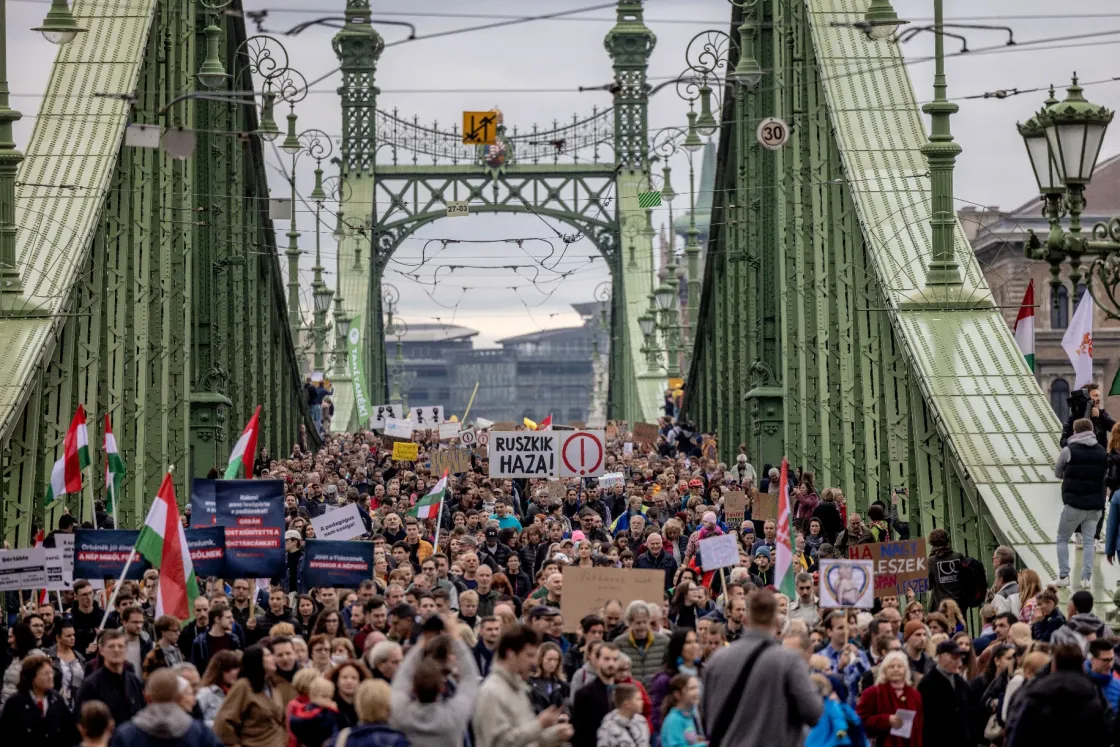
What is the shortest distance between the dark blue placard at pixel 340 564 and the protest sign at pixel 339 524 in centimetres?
346

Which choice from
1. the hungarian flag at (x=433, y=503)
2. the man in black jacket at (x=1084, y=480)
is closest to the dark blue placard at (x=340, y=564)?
the man in black jacket at (x=1084, y=480)

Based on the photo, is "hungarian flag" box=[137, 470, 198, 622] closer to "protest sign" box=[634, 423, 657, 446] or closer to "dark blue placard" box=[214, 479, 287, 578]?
"dark blue placard" box=[214, 479, 287, 578]

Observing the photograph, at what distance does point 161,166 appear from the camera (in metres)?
33.4

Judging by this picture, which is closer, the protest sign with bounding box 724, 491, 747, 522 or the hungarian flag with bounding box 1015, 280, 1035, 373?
the hungarian flag with bounding box 1015, 280, 1035, 373

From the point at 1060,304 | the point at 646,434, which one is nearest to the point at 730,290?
the point at 646,434

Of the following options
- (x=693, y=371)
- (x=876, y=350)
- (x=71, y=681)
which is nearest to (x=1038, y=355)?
(x=693, y=371)

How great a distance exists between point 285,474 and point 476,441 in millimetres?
11858

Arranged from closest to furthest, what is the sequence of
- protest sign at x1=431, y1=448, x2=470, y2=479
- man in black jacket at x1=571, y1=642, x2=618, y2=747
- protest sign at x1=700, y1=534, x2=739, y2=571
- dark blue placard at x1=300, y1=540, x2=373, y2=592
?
man in black jacket at x1=571, y1=642, x2=618, y2=747
dark blue placard at x1=300, y1=540, x2=373, y2=592
protest sign at x1=700, y1=534, x2=739, y2=571
protest sign at x1=431, y1=448, x2=470, y2=479

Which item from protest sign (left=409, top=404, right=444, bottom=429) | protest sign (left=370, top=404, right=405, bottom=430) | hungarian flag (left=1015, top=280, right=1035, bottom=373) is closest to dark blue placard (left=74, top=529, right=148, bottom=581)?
hungarian flag (left=1015, top=280, right=1035, bottom=373)

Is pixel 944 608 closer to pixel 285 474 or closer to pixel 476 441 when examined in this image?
pixel 285 474

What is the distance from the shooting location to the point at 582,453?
29.7m

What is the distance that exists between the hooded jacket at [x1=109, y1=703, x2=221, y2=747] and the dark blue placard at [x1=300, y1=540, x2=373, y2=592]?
21.3ft

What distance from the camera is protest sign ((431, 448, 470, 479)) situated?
34.9 metres

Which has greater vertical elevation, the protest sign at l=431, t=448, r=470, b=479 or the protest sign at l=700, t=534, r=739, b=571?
the protest sign at l=431, t=448, r=470, b=479
